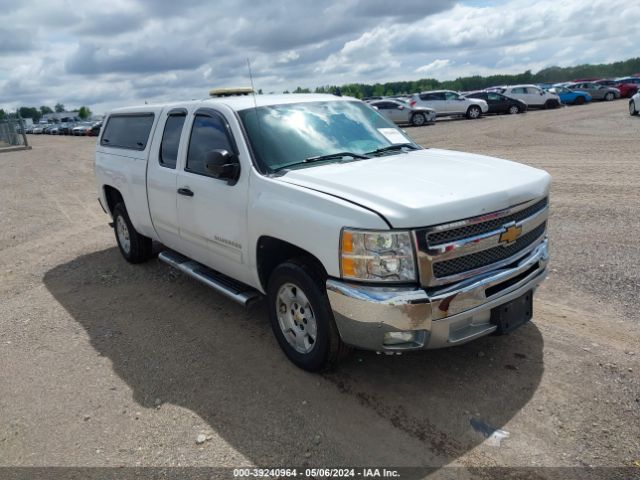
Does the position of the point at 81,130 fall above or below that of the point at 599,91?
above

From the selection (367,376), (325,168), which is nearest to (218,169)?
(325,168)

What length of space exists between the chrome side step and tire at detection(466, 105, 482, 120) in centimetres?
2595

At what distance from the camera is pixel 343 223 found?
3211 millimetres

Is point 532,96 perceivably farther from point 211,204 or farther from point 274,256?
point 274,256

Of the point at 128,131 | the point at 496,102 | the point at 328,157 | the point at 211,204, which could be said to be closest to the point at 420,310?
the point at 328,157

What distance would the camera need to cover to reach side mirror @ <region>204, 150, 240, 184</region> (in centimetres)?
402

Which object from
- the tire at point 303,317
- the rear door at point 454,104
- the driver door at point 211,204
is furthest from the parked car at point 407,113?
the tire at point 303,317

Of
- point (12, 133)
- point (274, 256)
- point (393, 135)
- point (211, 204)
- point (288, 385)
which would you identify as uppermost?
point (12, 133)

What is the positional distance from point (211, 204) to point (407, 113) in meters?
24.3

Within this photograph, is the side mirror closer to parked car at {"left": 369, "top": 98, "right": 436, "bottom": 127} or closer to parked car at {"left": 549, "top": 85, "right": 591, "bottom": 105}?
parked car at {"left": 369, "top": 98, "right": 436, "bottom": 127}

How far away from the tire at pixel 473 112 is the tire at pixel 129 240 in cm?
2522

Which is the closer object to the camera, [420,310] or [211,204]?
[420,310]

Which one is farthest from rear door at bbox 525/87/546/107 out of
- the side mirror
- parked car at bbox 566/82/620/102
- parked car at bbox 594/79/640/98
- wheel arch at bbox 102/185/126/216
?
the side mirror

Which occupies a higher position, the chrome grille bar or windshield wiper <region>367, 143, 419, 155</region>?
windshield wiper <region>367, 143, 419, 155</region>
